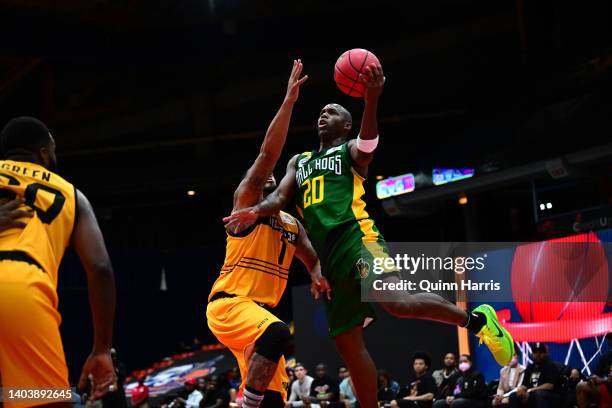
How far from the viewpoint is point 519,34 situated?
20797 millimetres

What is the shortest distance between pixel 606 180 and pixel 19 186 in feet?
49.5

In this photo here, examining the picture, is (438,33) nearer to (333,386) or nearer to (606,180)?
(606,180)

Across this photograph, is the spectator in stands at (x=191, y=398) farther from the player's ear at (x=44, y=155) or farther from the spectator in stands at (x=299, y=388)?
the player's ear at (x=44, y=155)

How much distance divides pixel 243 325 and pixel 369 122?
1671mm

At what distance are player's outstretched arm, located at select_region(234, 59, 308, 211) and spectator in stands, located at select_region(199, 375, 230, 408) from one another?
10.4 m

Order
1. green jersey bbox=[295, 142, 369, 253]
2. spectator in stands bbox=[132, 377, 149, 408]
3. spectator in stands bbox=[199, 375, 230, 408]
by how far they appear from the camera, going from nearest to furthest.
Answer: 1. green jersey bbox=[295, 142, 369, 253]
2. spectator in stands bbox=[199, 375, 230, 408]
3. spectator in stands bbox=[132, 377, 149, 408]

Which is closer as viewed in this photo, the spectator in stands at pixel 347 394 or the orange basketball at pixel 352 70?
the orange basketball at pixel 352 70

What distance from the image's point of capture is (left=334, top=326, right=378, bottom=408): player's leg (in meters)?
5.58

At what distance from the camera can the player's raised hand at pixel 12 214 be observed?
3.57 m

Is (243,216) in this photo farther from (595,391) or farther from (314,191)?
(595,391)

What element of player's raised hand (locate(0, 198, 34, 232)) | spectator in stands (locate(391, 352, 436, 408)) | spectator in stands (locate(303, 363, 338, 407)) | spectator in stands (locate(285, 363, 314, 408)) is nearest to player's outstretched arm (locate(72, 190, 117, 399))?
player's raised hand (locate(0, 198, 34, 232))

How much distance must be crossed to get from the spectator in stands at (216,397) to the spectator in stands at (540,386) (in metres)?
6.12

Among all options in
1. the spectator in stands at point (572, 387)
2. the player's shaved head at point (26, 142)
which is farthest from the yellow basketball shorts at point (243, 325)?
the spectator in stands at point (572, 387)

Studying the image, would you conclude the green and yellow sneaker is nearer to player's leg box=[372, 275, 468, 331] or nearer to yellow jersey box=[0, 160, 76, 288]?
player's leg box=[372, 275, 468, 331]
